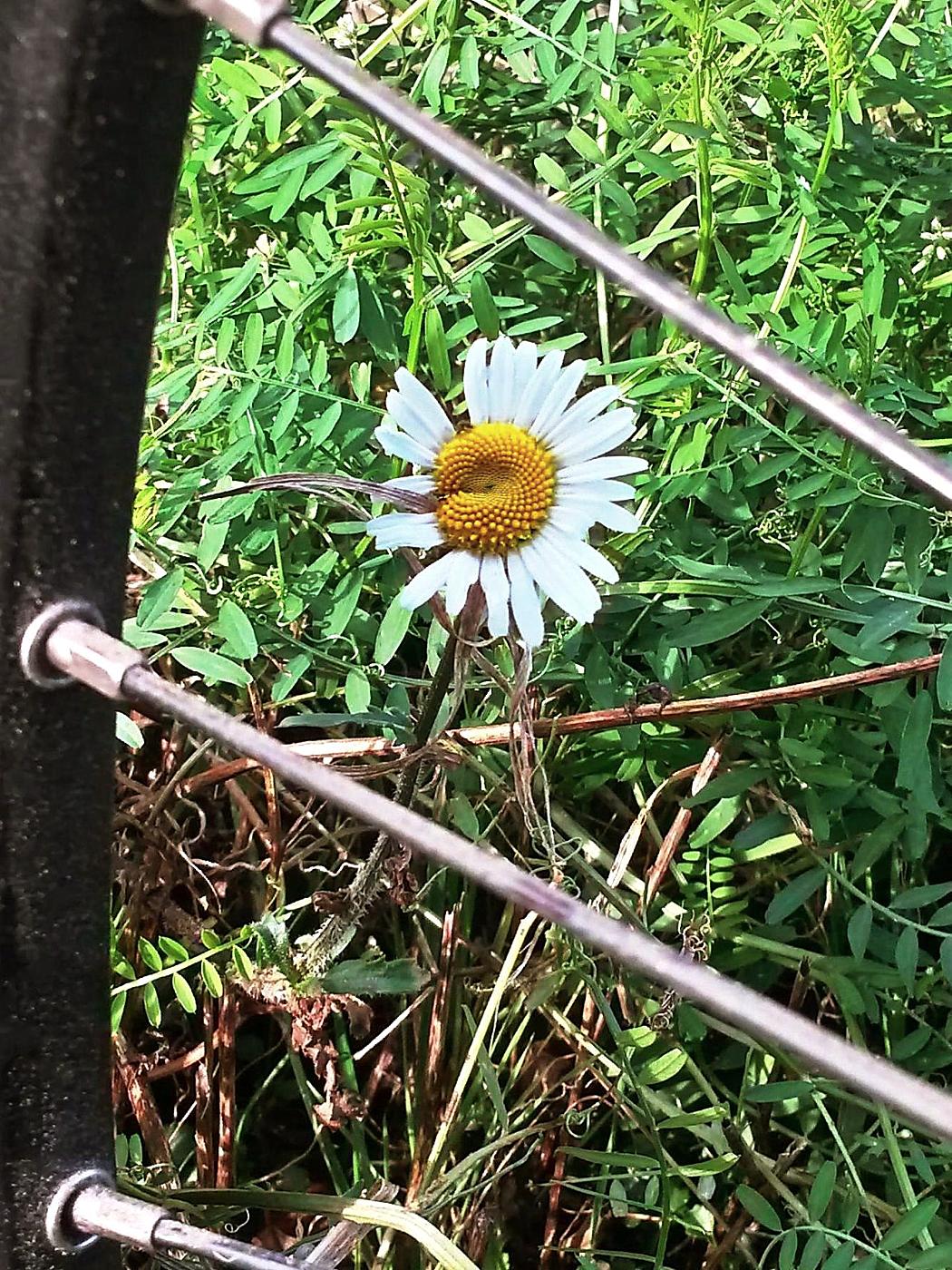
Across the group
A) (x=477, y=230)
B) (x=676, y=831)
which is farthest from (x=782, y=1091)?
(x=477, y=230)

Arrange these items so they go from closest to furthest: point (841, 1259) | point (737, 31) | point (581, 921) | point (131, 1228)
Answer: point (581, 921), point (131, 1228), point (841, 1259), point (737, 31)

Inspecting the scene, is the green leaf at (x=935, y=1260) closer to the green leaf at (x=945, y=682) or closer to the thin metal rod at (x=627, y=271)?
the green leaf at (x=945, y=682)

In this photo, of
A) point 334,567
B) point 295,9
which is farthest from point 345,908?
point 295,9

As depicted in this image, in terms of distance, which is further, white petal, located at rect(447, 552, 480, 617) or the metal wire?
white petal, located at rect(447, 552, 480, 617)

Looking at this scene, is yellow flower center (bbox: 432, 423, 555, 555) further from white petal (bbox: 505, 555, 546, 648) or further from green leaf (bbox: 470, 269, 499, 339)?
green leaf (bbox: 470, 269, 499, 339)

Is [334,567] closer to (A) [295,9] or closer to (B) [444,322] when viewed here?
(B) [444,322]

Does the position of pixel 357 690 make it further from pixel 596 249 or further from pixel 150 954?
pixel 596 249

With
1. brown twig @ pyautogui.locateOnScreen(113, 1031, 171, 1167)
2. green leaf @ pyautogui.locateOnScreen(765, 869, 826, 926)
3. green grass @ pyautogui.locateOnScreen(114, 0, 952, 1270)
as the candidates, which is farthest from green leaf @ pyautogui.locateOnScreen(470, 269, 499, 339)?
brown twig @ pyautogui.locateOnScreen(113, 1031, 171, 1167)
